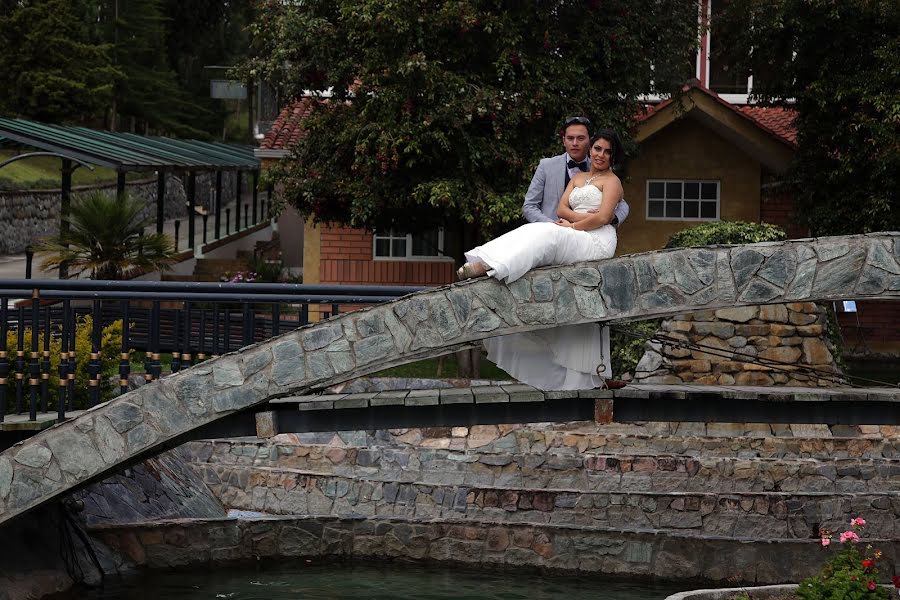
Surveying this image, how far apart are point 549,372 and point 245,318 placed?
8.20ft

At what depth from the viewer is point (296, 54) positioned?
19438 mm

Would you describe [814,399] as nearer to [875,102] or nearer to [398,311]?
[398,311]

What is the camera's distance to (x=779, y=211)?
2444 centimetres

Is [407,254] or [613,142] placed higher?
[613,142]

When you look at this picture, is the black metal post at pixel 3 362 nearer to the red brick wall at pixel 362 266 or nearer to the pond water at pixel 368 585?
the pond water at pixel 368 585

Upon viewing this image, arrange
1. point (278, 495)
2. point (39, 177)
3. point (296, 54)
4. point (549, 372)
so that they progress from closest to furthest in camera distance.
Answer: point (549, 372)
point (278, 495)
point (296, 54)
point (39, 177)

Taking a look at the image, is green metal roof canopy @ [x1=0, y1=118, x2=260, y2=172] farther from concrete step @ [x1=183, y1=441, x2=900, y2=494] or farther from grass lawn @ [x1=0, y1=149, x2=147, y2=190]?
concrete step @ [x1=183, y1=441, x2=900, y2=494]

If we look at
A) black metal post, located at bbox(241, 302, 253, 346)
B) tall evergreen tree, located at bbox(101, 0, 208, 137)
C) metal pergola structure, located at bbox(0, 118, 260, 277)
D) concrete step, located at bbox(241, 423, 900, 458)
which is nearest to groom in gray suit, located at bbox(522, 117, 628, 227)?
black metal post, located at bbox(241, 302, 253, 346)

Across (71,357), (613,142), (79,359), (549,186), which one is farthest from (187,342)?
(613,142)

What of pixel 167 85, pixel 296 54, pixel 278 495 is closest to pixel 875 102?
pixel 296 54

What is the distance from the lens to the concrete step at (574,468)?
52.8 ft

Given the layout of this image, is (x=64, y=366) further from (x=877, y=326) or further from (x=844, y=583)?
(x=877, y=326)

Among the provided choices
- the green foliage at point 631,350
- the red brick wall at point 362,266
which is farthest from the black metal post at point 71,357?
the red brick wall at point 362,266

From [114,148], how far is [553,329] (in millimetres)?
15806
